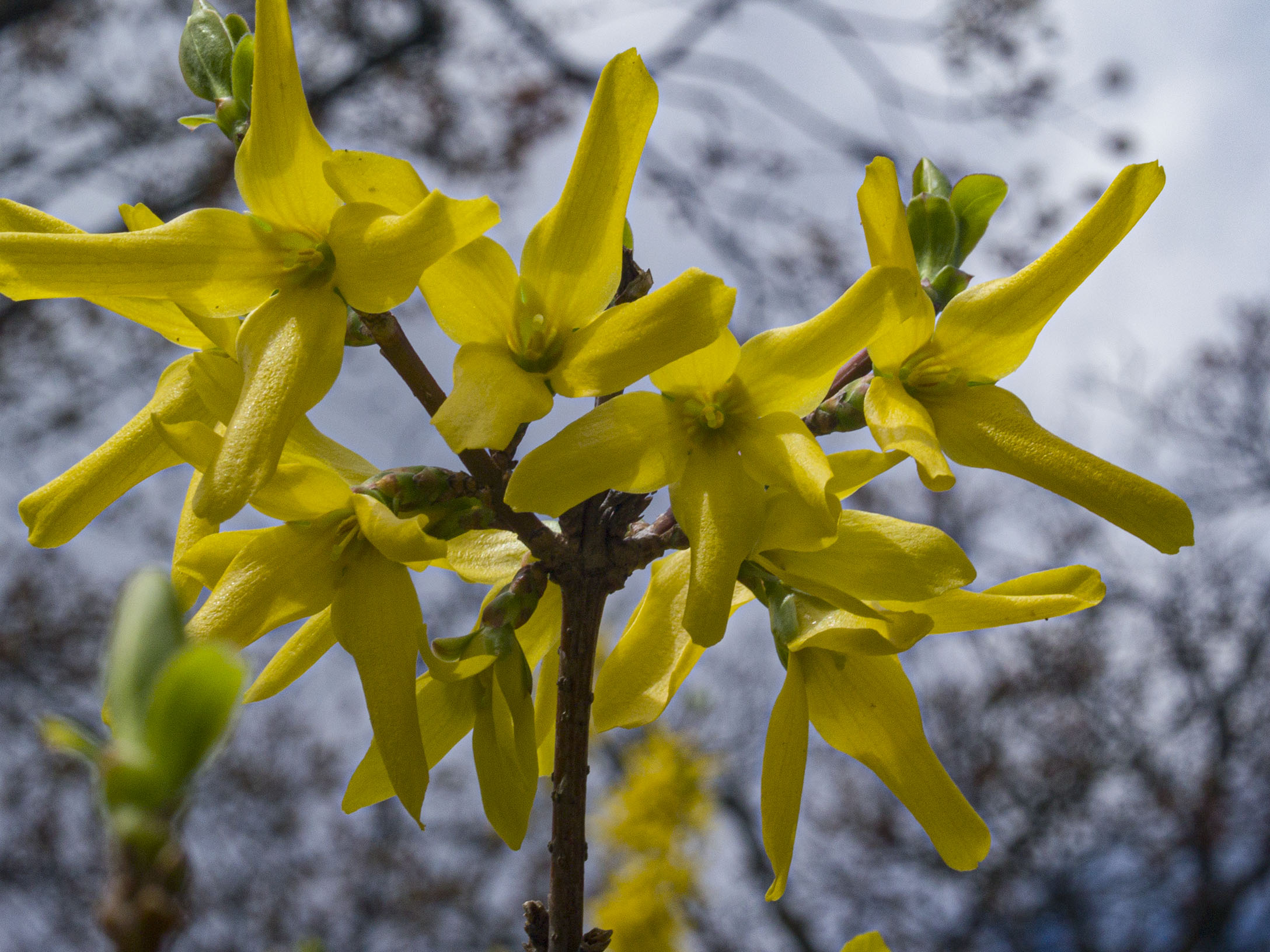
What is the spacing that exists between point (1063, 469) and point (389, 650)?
2.11 ft

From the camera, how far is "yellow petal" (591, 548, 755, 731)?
0.92 meters

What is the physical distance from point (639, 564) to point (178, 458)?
0.47 metres

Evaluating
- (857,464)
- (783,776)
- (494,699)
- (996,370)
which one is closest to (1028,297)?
(996,370)

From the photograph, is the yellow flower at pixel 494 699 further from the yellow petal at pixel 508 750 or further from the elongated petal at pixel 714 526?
the elongated petal at pixel 714 526

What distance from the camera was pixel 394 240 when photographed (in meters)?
0.79

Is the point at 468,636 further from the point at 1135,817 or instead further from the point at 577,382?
the point at 1135,817

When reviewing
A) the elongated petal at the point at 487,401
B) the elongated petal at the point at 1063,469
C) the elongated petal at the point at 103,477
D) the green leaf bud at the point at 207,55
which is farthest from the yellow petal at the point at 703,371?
the green leaf bud at the point at 207,55

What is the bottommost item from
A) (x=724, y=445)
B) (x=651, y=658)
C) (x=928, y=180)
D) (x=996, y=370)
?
(x=651, y=658)

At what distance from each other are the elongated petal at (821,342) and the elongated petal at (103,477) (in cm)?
55

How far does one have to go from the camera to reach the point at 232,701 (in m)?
0.33

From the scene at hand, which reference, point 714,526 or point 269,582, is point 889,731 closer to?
point 714,526

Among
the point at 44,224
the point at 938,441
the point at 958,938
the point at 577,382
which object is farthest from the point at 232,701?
the point at 958,938

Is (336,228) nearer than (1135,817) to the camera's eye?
Yes

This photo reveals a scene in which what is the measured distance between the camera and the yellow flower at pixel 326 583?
815 mm
